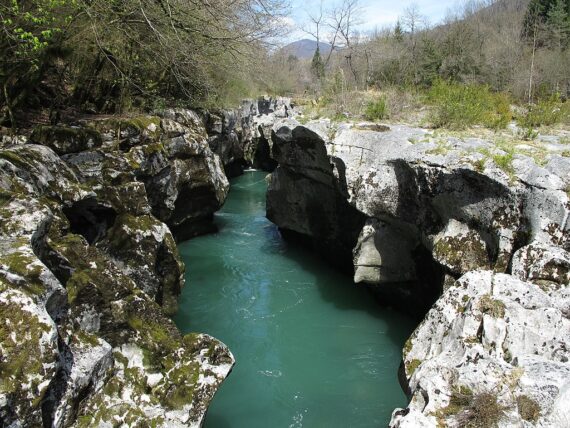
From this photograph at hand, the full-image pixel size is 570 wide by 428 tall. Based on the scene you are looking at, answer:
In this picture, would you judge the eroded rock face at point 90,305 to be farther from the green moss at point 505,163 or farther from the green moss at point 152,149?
the green moss at point 505,163

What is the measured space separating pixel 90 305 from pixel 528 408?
4656mm

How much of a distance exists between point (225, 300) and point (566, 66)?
19.5m

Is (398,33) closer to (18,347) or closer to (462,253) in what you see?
(462,253)

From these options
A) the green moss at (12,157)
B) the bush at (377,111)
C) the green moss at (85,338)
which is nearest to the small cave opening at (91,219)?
the green moss at (12,157)

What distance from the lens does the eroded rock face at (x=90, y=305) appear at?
12.2 feet

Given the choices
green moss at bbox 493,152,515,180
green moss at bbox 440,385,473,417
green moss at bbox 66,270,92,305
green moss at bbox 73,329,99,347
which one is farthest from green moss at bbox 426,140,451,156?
green moss at bbox 73,329,99,347

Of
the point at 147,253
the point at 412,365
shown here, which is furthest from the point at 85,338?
the point at 412,365

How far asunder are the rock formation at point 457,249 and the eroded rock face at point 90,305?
2.69m

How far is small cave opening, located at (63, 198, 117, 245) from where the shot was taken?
290 inches

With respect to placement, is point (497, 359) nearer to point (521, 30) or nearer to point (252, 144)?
point (252, 144)

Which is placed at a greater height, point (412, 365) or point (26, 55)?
point (26, 55)

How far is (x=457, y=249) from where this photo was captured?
7.01 m

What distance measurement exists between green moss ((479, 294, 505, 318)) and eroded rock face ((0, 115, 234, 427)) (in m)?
3.01

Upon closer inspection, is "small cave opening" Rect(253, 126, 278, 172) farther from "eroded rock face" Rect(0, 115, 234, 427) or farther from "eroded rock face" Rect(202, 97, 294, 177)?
"eroded rock face" Rect(0, 115, 234, 427)
